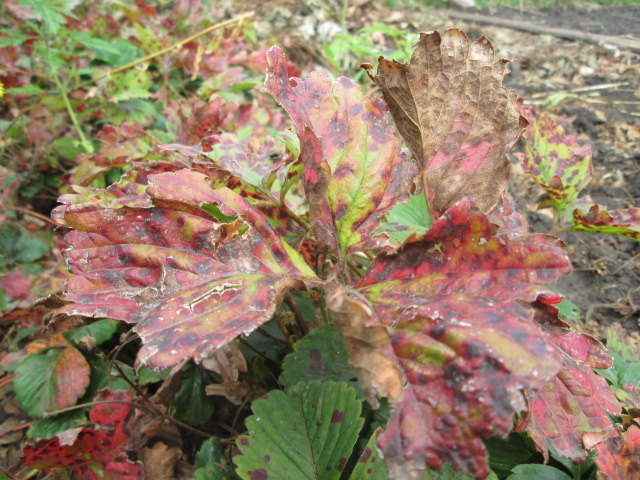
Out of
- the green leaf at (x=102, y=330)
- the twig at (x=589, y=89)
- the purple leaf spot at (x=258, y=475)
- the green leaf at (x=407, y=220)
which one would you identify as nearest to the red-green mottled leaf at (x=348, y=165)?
the green leaf at (x=407, y=220)

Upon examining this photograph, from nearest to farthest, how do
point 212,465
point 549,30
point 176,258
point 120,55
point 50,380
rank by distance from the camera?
point 176,258 → point 212,465 → point 50,380 → point 120,55 → point 549,30

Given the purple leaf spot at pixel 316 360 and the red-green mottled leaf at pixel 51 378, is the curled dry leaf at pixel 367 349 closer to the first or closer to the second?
the purple leaf spot at pixel 316 360

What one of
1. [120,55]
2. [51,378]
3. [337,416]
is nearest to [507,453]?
[337,416]

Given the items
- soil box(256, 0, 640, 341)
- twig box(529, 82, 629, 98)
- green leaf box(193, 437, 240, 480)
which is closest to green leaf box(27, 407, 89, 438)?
green leaf box(193, 437, 240, 480)

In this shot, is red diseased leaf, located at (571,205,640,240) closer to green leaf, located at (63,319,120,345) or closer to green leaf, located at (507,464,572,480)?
green leaf, located at (507,464,572,480)

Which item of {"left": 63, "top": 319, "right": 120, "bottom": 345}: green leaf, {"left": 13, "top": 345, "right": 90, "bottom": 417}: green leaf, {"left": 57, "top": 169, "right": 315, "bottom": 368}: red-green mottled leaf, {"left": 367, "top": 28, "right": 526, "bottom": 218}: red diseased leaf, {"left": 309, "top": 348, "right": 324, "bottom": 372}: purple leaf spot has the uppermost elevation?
{"left": 367, "top": 28, "right": 526, "bottom": 218}: red diseased leaf

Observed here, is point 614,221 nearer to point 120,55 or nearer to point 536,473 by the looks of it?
point 536,473
